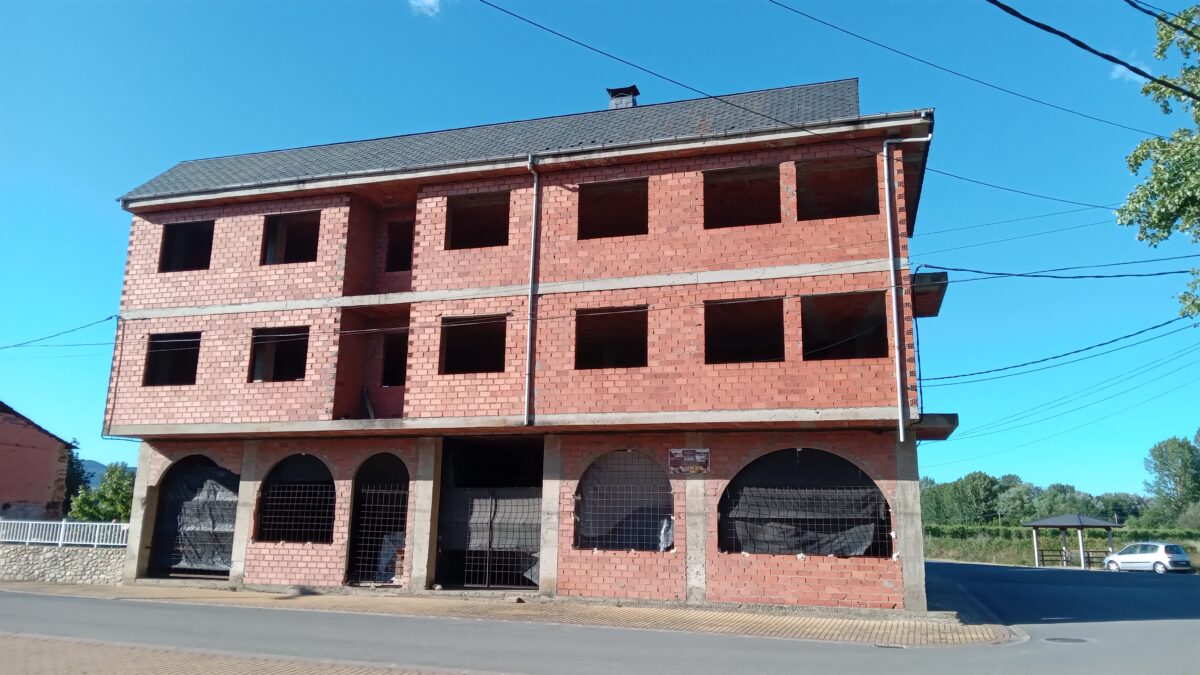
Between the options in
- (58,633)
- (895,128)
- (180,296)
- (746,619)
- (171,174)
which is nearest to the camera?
(58,633)

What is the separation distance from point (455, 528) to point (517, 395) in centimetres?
380

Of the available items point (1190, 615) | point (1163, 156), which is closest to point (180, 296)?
point (1163, 156)

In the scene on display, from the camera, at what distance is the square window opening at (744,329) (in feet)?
57.9

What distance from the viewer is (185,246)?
904 inches

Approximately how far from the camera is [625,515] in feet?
57.3

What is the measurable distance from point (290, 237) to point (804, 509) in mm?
15959

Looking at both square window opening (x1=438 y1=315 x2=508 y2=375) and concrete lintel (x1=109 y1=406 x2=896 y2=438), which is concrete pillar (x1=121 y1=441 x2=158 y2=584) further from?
square window opening (x1=438 y1=315 x2=508 y2=375)

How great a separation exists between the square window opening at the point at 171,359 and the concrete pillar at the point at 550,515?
32.1 feet

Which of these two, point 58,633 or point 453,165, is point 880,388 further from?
point 58,633

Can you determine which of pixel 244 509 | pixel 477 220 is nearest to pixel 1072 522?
pixel 477 220

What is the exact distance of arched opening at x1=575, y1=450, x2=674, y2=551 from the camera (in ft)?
56.5

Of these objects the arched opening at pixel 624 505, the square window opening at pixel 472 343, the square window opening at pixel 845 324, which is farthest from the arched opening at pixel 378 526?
the square window opening at pixel 845 324

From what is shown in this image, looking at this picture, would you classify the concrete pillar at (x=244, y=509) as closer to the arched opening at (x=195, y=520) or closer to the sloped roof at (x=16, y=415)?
the arched opening at (x=195, y=520)

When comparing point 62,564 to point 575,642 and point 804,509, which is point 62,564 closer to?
point 575,642
